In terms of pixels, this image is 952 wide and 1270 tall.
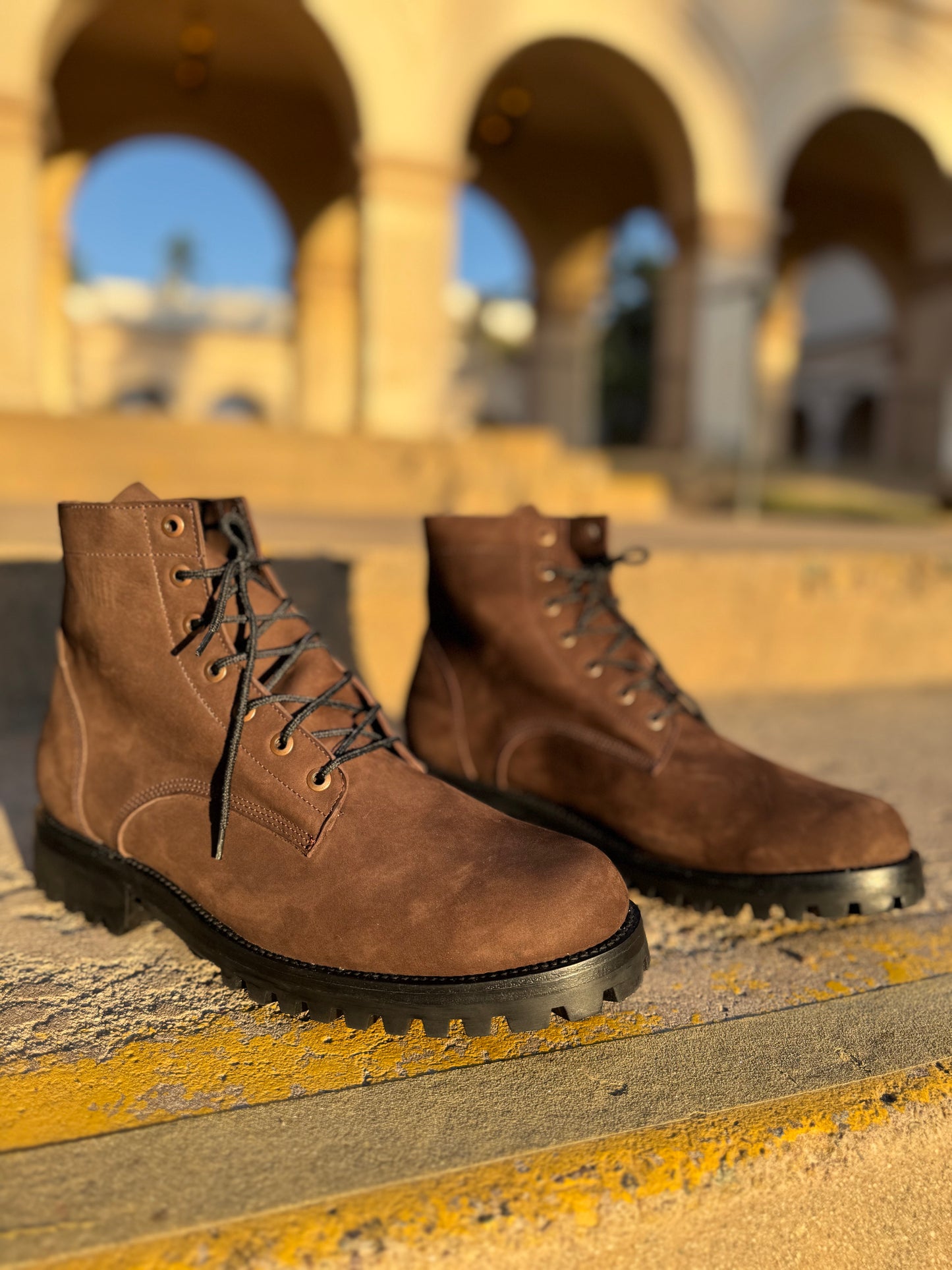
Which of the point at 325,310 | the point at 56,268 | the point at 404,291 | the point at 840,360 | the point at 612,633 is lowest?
the point at 612,633

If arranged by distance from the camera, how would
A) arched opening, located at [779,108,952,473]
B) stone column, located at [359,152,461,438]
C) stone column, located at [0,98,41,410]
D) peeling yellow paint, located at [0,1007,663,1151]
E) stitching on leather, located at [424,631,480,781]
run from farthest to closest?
arched opening, located at [779,108,952,473] < stone column, located at [359,152,461,438] < stone column, located at [0,98,41,410] < stitching on leather, located at [424,631,480,781] < peeling yellow paint, located at [0,1007,663,1151]

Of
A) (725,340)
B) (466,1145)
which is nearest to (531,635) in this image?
(466,1145)

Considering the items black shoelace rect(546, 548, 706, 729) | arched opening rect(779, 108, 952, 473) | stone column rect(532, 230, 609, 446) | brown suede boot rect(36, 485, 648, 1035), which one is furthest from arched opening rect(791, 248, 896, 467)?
brown suede boot rect(36, 485, 648, 1035)

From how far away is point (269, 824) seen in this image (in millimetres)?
1081

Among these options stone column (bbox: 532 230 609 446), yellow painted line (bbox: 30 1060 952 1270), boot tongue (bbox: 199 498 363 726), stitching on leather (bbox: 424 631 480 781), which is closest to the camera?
yellow painted line (bbox: 30 1060 952 1270)

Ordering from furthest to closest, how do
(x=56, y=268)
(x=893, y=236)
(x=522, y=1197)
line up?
(x=893, y=236)
(x=56, y=268)
(x=522, y=1197)

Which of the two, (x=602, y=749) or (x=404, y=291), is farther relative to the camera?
(x=404, y=291)

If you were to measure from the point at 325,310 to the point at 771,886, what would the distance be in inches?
496

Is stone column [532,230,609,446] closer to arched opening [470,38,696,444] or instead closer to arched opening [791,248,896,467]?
arched opening [470,38,696,444]

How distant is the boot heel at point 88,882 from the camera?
1191 millimetres

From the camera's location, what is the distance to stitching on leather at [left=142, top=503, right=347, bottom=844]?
1.07 metres

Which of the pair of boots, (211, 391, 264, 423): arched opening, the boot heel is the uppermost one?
(211, 391, 264, 423): arched opening

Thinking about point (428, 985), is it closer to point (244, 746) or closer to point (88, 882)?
point (244, 746)

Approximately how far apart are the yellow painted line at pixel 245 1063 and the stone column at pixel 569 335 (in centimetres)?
1459
